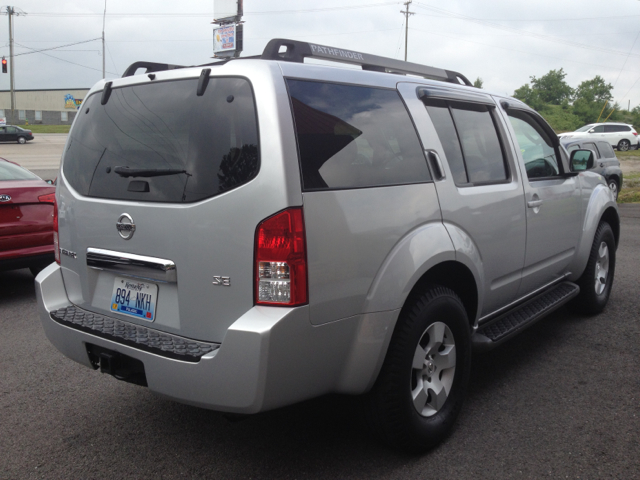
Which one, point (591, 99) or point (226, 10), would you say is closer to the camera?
point (226, 10)

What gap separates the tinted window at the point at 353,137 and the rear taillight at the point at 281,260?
19 cm

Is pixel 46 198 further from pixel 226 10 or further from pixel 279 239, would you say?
pixel 226 10

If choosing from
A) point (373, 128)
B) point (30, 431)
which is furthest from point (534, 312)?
point (30, 431)

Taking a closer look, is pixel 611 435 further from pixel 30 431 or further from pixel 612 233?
pixel 30 431

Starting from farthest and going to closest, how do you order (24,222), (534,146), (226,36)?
(226,36) < (24,222) < (534,146)

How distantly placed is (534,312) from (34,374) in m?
3.51

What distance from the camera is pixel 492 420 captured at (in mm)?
3467

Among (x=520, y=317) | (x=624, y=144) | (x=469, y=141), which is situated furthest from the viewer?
(x=624, y=144)

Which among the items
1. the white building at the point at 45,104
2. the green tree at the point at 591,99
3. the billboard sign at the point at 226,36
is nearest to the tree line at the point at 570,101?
the green tree at the point at 591,99

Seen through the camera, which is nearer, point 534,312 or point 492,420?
point 492,420

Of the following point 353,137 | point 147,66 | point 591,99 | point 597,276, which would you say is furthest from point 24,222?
point 591,99

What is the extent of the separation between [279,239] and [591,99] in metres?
83.9

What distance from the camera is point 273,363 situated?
238 centimetres

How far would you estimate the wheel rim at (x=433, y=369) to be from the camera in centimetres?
305
